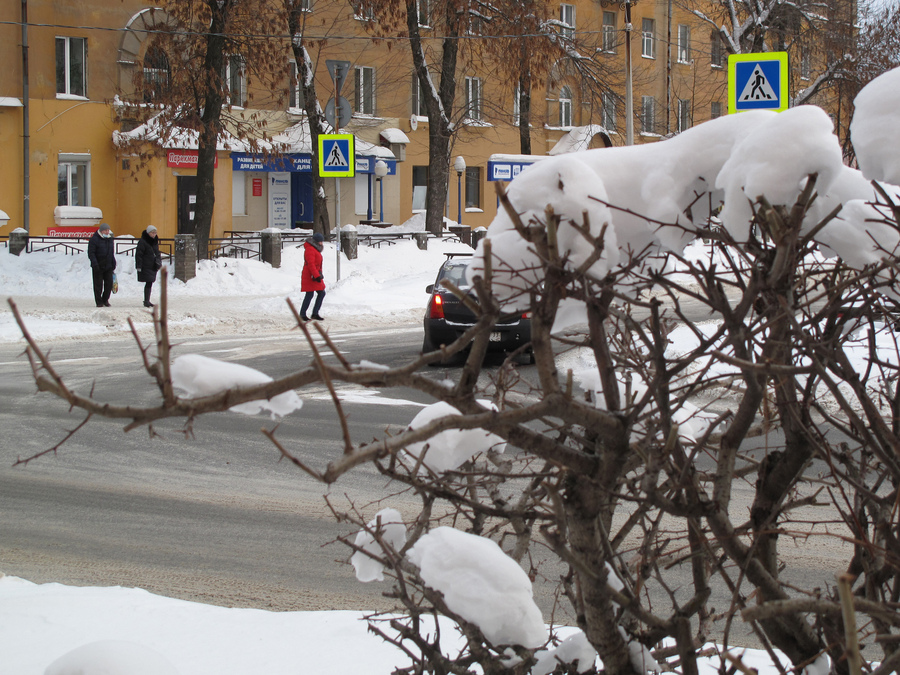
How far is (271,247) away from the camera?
24.7m

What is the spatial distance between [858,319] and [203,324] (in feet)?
52.4

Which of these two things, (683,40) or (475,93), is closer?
(475,93)

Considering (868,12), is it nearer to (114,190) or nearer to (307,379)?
(114,190)

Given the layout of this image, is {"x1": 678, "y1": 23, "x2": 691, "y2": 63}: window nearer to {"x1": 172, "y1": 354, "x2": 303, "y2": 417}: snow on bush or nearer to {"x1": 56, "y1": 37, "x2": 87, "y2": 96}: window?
{"x1": 56, "y1": 37, "x2": 87, "y2": 96}: window

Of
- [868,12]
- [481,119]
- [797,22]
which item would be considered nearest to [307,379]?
[797,22]

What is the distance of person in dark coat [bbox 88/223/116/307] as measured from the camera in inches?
727

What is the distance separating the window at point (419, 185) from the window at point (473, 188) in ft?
7.35

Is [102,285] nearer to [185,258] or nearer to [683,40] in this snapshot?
[185,258]

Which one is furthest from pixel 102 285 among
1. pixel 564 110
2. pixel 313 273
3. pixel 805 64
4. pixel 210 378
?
pixel 564 110

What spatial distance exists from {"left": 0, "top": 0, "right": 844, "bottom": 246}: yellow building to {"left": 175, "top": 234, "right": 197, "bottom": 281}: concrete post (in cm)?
Result: 439

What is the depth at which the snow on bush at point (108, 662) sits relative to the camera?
234 centimetres

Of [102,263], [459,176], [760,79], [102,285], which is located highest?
[459,176]

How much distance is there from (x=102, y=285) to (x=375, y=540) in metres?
17.8

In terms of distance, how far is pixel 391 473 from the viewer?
2174 millimetres
